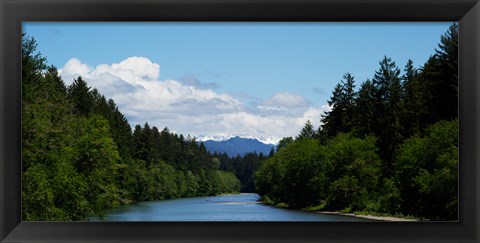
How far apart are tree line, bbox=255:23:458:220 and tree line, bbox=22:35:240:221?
2.54 meters

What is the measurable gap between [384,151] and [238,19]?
23501 millimetres

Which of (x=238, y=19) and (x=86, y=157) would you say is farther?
(x=86, y=157)

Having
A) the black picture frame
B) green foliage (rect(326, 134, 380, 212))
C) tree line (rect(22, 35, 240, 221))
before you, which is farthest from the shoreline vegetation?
the black picture frame

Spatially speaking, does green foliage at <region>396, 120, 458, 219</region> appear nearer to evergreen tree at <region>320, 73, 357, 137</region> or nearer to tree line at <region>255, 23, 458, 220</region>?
tree line at <region>255, 23, 458, 220</region>

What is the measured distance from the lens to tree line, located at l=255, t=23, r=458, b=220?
57.3 ft

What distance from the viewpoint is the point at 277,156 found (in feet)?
51.0

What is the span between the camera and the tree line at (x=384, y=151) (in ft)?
57.3

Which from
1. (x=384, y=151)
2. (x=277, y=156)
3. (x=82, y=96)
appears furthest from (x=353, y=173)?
(x=82, y=96)

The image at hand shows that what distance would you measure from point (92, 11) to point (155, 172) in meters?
16.8

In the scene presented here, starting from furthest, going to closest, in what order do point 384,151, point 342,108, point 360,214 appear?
point 342,108 < point 384,151 < point 360,214

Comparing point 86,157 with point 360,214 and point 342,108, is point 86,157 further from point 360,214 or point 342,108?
point 342,108

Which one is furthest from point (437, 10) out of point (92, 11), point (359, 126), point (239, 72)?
point (359, 126)

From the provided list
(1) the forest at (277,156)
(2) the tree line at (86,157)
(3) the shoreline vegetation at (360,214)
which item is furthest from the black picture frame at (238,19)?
Result: (3) the shoreline vegetation at (360,214)

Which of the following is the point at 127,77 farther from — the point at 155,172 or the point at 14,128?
the point at 155,172
